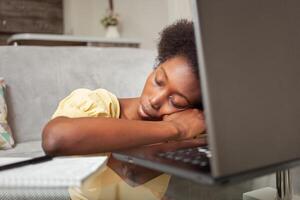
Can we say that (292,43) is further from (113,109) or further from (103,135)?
(113,109)

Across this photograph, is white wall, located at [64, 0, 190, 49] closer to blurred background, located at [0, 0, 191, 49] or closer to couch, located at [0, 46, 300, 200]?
blurred background, located at [0, 0, 191, 49]

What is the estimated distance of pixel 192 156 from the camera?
0.46m

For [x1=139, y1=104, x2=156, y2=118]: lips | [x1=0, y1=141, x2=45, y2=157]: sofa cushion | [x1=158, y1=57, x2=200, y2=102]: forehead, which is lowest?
[x1=0, y1=141, x2=45, y2=157]: sofa cushion

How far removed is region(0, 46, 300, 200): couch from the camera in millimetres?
1484

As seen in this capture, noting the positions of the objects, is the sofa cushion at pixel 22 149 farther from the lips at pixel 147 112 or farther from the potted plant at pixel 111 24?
the potted plant at pixel 111 24

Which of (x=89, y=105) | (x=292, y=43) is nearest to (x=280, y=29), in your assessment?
(x=292, y=43)

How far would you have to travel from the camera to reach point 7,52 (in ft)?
4.88

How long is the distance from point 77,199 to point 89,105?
261 mm

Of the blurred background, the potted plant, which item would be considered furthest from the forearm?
the potted plant

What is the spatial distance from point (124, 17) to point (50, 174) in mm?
2957

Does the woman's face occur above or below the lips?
above

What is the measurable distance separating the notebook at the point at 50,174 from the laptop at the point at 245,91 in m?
0.08

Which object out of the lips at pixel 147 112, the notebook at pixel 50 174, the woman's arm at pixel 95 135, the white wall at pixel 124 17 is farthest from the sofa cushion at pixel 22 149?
the white wall at pixel 124 17

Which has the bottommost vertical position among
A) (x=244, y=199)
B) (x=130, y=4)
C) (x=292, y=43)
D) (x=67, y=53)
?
(x=244, y=199)
